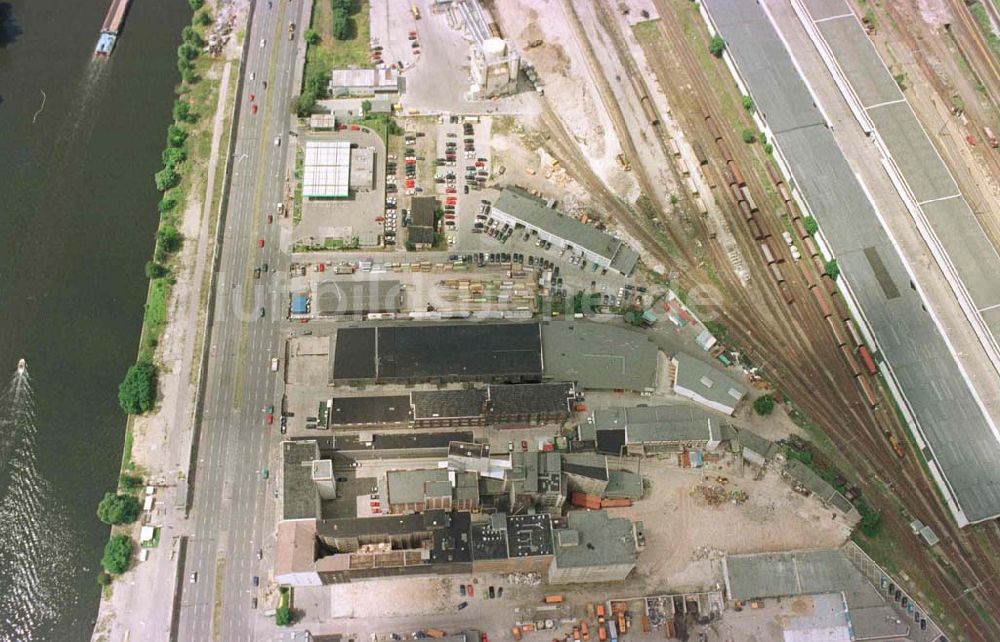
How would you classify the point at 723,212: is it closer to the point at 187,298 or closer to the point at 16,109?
the point at 187,298

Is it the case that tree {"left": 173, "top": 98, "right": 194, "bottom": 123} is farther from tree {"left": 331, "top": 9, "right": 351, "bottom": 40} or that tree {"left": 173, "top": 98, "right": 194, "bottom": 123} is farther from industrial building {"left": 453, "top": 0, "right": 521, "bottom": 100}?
industrial building {"left": 453, "top": 0, "right": 521, "bottom": 100}

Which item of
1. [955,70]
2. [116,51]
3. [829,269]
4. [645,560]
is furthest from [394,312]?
[955,70]

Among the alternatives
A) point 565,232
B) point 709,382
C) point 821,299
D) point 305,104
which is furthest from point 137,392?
point 821,299

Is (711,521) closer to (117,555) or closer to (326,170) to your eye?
(117,555)

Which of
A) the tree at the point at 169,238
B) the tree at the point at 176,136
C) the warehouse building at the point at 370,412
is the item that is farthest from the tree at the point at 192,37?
the warehouse building at the point at 370,412

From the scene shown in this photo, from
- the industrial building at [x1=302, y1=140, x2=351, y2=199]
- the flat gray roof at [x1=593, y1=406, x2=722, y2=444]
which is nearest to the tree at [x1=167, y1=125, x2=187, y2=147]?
the industrial building at [x1=302, y1=140, x2=351, y2=199]

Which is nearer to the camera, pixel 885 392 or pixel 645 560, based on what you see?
pixel 645 560

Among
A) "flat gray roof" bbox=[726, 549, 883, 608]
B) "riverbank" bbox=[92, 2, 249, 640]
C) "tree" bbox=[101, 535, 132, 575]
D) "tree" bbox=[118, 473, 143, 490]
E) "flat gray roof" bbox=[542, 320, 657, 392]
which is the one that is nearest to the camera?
"flat gray roof" bbox=[726, 549, 883, 608]
